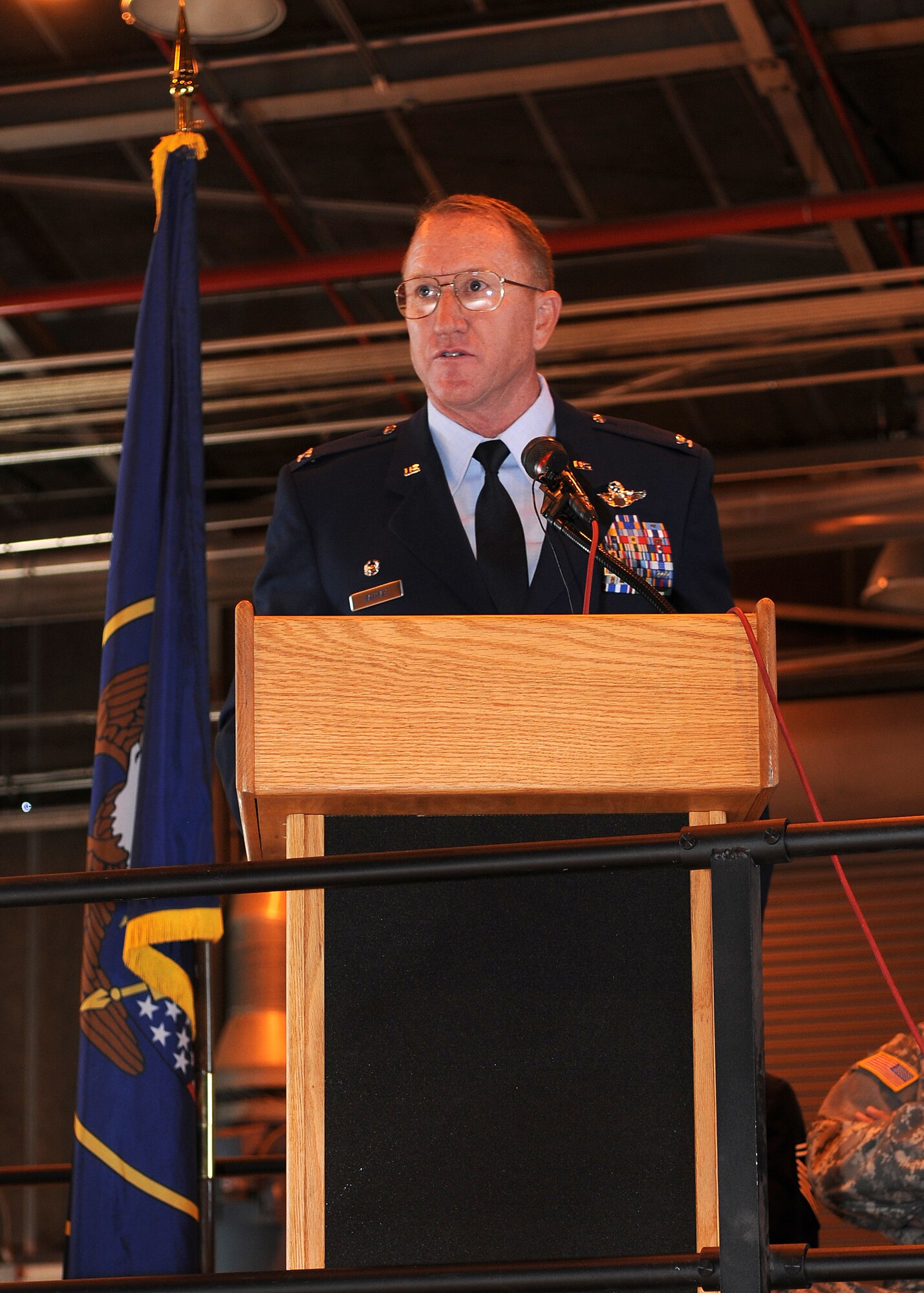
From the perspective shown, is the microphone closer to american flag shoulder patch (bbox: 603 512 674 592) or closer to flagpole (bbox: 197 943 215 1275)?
american flag shoulder patch (bbox: 603 512 674 592)

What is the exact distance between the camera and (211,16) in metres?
3.16

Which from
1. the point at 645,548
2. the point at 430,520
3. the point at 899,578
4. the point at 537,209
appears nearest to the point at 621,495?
the point at 645,548

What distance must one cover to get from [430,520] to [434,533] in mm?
20

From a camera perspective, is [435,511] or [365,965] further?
[435,511]

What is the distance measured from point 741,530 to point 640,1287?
5.23 m

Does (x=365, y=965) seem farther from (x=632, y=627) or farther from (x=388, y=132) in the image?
(x=388, y=132)

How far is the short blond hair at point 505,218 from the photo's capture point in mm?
2018

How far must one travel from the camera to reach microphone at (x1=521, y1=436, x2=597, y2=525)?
1.51 metres

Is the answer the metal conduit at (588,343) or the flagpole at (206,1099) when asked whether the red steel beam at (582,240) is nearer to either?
the metal conduit at (588,343)

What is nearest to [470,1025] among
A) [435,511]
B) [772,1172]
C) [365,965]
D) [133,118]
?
[365,965]

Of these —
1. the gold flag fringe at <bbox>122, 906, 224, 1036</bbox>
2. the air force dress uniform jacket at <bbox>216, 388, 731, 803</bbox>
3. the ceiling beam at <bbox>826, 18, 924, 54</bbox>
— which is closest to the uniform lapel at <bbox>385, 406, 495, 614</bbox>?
the air force dress uniform jacket at <bbox>216, 388, 731, 803</bbox>

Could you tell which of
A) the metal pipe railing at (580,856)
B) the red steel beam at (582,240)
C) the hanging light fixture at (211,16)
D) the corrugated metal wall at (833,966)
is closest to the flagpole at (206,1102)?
the metal pipe railing at (580,856)

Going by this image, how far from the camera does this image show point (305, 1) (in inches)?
196

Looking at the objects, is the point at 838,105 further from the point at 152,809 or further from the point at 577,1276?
the point at 577,1276
